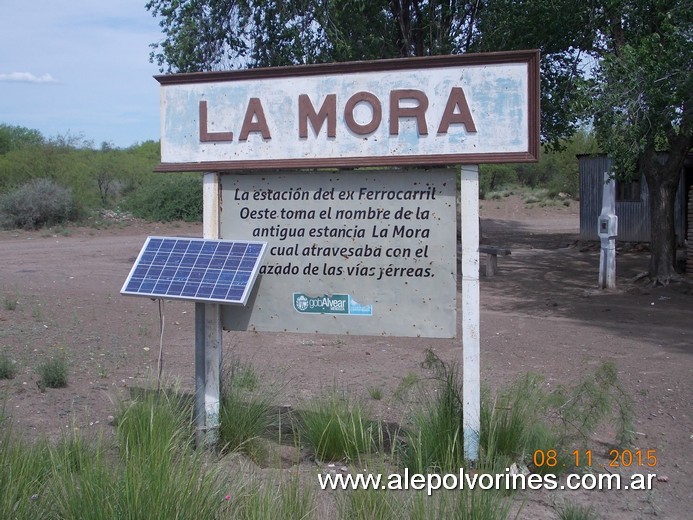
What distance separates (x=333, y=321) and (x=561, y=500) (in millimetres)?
1872

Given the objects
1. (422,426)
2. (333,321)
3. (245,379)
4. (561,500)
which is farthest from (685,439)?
(245,379)

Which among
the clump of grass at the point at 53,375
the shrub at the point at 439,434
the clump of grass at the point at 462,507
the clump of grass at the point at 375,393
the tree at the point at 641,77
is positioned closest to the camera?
the clump of grass at the point at 462,507

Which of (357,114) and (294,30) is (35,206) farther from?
(357,114)

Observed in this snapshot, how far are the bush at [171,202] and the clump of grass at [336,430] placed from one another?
28.6m

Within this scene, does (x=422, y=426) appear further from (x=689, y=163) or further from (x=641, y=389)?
(x=689, y=163)

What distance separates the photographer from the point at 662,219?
16328 mm

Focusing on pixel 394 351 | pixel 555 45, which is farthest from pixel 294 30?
pixel 394 351

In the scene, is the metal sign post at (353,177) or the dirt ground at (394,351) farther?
the dirt ground at (394,351)

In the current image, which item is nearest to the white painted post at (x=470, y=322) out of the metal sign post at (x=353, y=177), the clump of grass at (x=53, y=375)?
the metal sign post at (x=353, y=177)

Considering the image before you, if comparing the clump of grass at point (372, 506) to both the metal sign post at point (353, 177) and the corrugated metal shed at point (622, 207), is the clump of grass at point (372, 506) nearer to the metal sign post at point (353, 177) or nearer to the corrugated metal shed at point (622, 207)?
the metal sign post at point (353, 177)

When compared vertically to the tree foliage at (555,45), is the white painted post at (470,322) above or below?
below

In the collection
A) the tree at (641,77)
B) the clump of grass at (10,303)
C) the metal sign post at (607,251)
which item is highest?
the tree at (641,77)

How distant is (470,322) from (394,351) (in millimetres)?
4071

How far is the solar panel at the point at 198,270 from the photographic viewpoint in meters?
5.57
